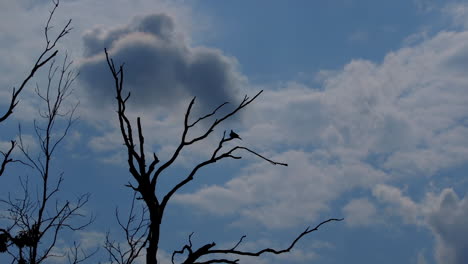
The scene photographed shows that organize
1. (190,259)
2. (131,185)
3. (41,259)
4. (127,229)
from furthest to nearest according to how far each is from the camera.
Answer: (127,229) → (41,259) → (131,185) → (190,259)

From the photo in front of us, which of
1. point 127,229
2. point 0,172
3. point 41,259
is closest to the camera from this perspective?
point 0,172

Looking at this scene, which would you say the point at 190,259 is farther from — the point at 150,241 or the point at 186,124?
the point at 186,124

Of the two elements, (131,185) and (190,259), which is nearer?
(190,259)

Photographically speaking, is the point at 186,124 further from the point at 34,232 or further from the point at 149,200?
the point at 34,232

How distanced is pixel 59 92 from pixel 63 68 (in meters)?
0.41

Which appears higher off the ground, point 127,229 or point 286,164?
point 127,229

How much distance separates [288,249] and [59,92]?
182 inches

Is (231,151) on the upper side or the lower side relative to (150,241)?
upper

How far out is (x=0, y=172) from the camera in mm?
4039

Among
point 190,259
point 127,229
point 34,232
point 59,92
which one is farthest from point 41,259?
point 190,259

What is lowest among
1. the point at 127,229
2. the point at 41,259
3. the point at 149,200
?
the point at 149,200

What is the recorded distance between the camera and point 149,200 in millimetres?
5660

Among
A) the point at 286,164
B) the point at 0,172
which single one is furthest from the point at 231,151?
the point at 0,172

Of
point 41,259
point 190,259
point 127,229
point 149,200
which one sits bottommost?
point 190,259
